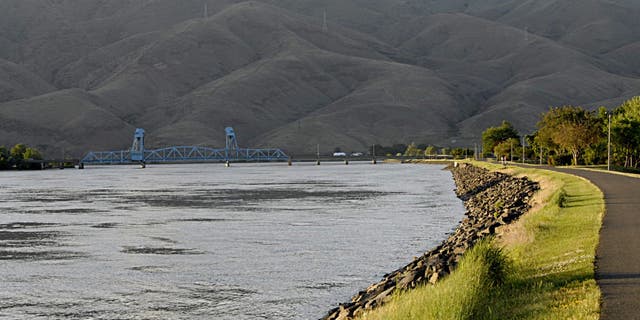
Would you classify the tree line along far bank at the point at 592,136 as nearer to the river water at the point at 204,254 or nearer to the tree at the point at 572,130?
the tree at the point at 572,130

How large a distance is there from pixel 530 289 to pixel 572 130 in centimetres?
8825

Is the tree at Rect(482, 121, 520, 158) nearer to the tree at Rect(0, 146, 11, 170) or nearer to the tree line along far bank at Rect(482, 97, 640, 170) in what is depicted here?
the tree line along far bank at Rect(482, 97, 640, 170)

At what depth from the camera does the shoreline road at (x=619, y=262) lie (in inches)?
569

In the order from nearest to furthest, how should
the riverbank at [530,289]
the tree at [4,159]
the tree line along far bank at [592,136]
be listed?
the riverbank at [530,289] < the tree line along far bank at [592,136] < the tree at [4,159]

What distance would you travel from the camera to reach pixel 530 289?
693 inches

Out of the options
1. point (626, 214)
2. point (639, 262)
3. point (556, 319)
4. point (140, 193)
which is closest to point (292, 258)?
point (626, 214)

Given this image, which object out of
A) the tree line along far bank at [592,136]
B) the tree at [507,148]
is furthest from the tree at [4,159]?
the tree line along far bank at [592,136]

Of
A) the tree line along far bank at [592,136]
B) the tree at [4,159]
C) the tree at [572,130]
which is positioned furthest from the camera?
the tree at [4,159]

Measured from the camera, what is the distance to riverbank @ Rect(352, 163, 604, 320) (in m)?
14.7

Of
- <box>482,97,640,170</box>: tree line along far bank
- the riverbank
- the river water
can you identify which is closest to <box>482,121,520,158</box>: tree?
<box>482,97,640,170</box>: tree line along far bank

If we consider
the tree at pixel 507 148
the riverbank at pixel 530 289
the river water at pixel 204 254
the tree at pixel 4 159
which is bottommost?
the river water at pixel 204 254

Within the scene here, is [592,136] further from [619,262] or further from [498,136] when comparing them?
[619,262]

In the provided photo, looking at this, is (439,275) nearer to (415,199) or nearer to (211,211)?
(211,211)

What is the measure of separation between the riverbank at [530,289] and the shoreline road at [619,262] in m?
0.23
